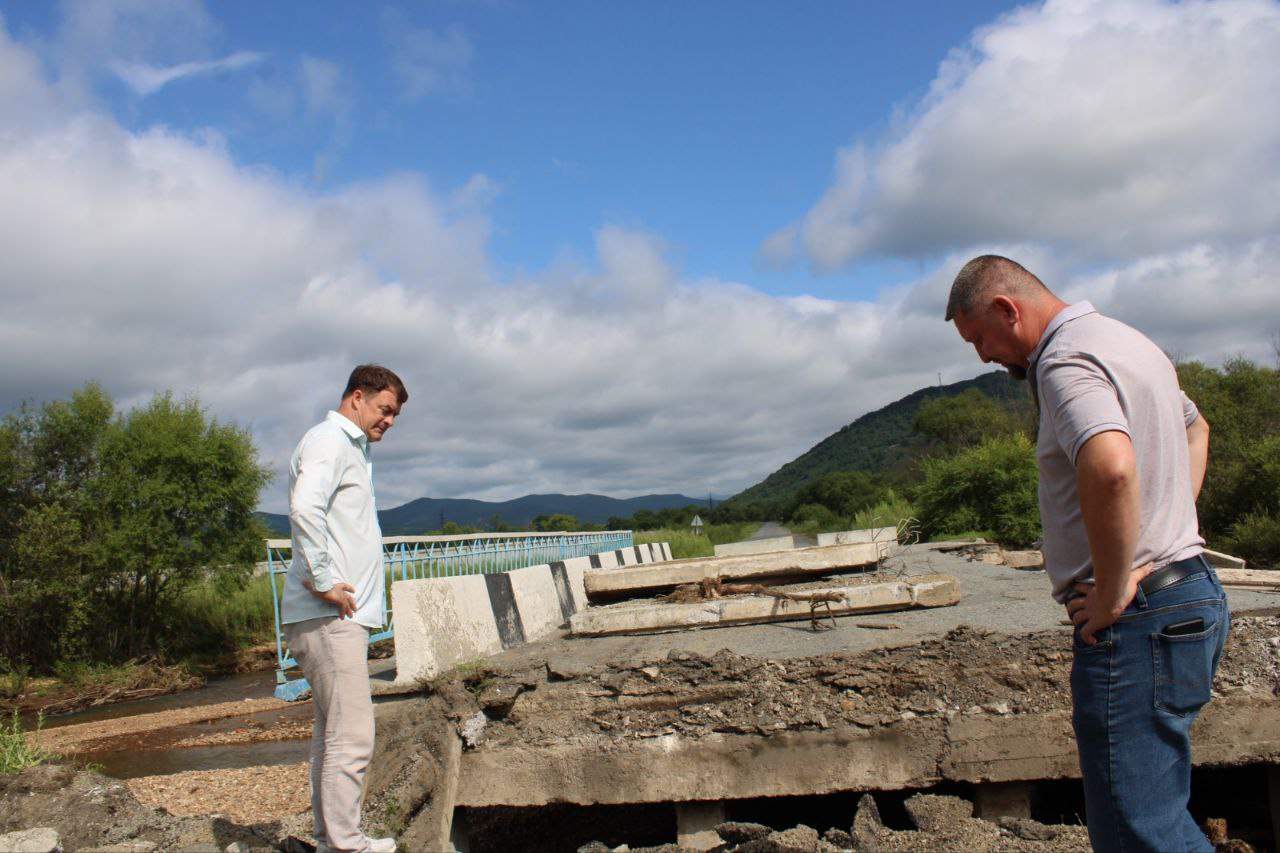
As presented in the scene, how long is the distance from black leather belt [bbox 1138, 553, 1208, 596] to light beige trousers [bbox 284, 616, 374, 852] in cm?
274

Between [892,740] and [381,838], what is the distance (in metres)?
2.29

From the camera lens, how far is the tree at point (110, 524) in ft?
57.4

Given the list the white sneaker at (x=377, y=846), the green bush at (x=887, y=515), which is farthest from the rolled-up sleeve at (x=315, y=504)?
the green bush at (x=887, y=515)

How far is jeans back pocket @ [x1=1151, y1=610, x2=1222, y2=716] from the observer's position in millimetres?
2172

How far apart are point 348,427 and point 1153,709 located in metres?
3.17

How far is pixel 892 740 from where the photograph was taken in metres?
4.05

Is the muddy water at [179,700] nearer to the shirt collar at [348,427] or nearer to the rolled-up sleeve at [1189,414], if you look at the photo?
the shirt collar at [348,427]

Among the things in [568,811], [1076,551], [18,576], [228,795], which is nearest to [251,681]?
[18,576]

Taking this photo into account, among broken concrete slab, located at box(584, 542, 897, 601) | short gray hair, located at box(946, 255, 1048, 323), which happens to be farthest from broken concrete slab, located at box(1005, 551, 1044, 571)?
short gray hair, located at box(946, 255, 1048, 323)

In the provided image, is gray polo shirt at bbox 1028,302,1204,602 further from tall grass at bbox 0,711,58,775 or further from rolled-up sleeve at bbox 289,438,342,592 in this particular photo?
tall grass at bbox 0,711,58,775

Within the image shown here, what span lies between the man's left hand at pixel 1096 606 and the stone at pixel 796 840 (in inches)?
68.3

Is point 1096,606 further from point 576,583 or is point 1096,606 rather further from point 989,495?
point 989,495

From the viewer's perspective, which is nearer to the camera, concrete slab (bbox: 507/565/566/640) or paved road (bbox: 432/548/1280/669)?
paved road (bbox: 432/548/1280/669)

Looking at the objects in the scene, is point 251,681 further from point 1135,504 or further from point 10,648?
point 1135,504
